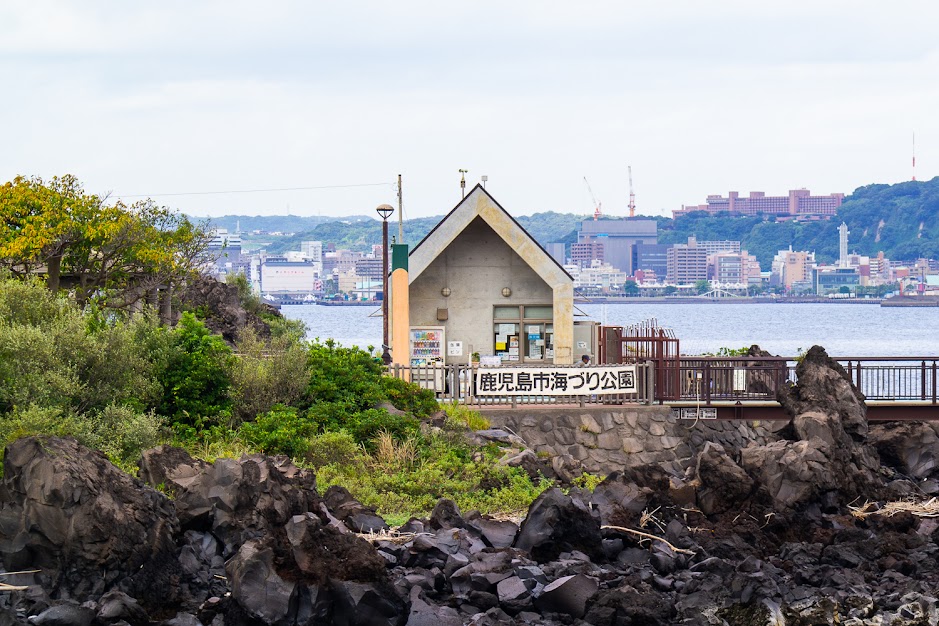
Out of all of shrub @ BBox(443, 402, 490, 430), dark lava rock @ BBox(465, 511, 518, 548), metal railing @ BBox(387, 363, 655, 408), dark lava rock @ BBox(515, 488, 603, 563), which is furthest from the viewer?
metal railing @ BBox(387, 363, 655, 408)

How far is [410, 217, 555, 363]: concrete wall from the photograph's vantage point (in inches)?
1288

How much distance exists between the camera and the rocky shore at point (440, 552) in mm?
13711

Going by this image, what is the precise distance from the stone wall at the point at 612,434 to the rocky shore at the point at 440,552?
6.39 metres

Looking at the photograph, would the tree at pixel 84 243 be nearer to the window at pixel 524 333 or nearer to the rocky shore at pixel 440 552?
the window at pixel 524 333

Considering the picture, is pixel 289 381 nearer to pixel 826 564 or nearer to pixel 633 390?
pixel 633 390

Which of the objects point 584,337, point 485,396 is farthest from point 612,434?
point 584,337

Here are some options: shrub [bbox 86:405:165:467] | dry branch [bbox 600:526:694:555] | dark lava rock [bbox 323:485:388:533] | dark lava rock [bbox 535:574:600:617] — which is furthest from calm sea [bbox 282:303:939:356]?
dark lava rock [bbox 535:574:600:617]

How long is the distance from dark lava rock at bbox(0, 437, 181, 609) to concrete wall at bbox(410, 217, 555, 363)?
18.7 m

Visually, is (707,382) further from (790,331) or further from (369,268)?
(369,268)

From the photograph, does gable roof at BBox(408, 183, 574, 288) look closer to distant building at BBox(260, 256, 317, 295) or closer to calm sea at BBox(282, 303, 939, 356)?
calm sea at BBox(282, 303, 939, 356)

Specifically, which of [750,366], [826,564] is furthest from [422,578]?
[750,366]

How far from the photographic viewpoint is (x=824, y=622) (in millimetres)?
15406

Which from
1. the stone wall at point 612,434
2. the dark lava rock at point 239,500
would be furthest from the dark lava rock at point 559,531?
the stone wall at point 612,434

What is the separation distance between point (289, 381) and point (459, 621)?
10.6 metres
